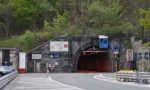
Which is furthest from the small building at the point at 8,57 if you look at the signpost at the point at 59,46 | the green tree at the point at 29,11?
the green tree at the point at 29,11

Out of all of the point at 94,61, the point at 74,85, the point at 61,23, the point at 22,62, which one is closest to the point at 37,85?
the point at 74,85

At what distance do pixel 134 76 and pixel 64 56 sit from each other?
3461 cm

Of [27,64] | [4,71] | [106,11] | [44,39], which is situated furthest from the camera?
[106,11]

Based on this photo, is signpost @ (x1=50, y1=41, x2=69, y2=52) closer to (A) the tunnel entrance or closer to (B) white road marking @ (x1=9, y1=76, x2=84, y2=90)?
(A) the tunnel entrance

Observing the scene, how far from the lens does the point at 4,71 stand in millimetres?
49531

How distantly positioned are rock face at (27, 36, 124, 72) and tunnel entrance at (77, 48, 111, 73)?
240 cm

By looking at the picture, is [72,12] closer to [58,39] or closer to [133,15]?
[133,15]

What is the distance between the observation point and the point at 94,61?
85250mm

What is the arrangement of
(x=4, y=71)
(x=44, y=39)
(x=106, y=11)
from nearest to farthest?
1. (x=4, y=71)
2. (x=44, y=39)
3. (x=106, y=11)

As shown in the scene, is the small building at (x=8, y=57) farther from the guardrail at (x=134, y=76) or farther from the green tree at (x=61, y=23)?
the guardrail at (x=134, y=76)

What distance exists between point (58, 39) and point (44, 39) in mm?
3951

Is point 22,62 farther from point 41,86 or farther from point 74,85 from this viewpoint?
point 74,85

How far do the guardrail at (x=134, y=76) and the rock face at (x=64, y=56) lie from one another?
3033 centimetres

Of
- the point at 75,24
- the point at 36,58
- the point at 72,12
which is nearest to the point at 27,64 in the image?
the point at 36,58
